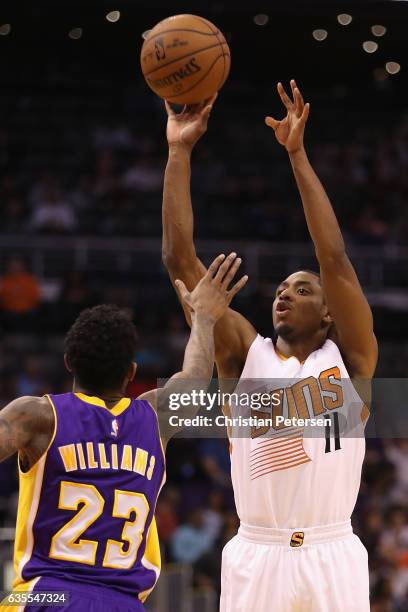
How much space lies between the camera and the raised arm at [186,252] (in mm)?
4918

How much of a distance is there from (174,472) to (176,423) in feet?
22.4

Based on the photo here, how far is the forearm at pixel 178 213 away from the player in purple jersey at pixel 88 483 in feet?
3.48

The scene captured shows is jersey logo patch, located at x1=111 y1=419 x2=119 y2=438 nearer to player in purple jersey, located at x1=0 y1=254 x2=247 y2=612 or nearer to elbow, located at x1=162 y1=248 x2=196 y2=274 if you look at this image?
player in purple jersey, located at x1=0 y1=254 x2=247 y2=612

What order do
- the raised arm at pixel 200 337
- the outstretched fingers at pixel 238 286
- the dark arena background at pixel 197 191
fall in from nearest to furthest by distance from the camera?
the raised arm at pixel 200 337 → the outstretched fingers at pixel 238 286 → the dark arena background at pixel 197 191

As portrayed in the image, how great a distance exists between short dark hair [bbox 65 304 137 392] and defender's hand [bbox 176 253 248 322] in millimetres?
472

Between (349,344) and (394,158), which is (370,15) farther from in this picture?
(349,344)

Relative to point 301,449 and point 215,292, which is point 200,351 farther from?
point 301,449

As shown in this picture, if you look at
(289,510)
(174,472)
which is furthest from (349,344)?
(174,472)

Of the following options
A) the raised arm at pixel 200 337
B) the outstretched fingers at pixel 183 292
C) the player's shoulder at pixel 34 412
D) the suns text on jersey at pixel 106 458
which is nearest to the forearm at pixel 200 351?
the raised arm at pixel 200 337

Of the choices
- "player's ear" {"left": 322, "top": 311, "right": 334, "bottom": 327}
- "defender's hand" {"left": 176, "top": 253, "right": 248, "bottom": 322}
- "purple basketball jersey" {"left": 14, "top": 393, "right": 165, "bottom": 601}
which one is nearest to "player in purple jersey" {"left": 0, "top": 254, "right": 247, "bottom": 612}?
"purple basketball jersey" {"left": 14, "top": 393, "right": 165, "bottom": 601}

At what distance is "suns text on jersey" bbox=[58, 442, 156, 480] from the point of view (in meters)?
3.71

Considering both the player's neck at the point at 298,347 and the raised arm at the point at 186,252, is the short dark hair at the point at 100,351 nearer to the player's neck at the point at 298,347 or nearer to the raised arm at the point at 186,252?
the raised arm at the point at 186,252

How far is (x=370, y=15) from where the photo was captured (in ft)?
41.5

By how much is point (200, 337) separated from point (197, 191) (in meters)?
10.6
